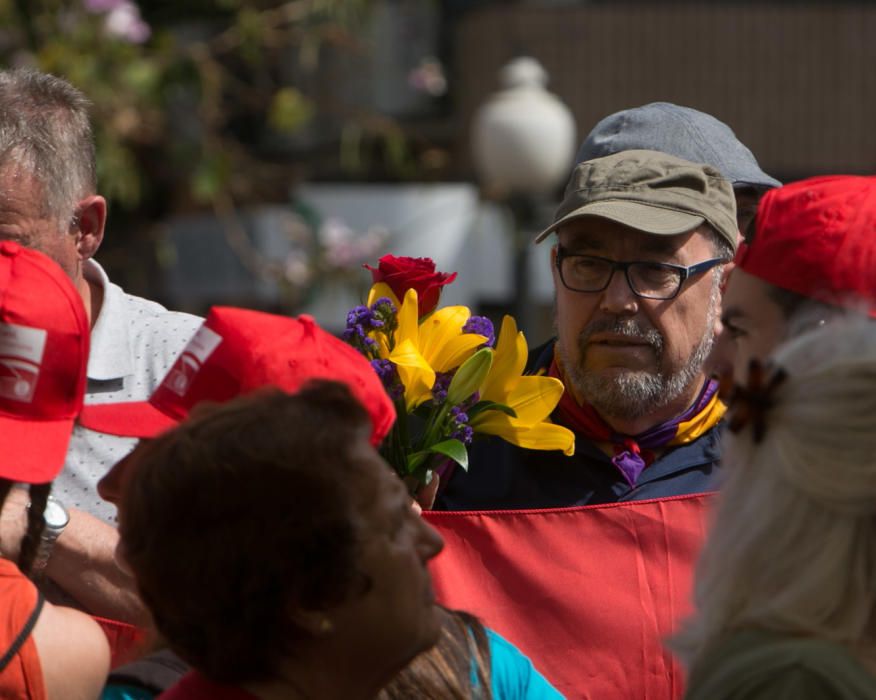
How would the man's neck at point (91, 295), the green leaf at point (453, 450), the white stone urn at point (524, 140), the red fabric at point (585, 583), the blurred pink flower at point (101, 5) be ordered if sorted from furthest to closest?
the white stone urn at point (524, 140) < the blurred pink flower at point (101, 5) < the man's neck at point (91, 295) < the red fabric at point (585, 583) < the green leaf at point (453, 450)

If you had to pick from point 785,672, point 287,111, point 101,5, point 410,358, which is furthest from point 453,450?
point 287,111

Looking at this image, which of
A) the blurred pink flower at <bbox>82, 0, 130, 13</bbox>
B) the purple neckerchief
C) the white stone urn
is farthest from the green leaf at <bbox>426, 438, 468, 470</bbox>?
the white stone urn

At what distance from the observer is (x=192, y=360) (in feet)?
7.54

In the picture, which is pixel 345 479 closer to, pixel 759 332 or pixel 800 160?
pixel 759 332

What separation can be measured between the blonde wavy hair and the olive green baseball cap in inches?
47.8

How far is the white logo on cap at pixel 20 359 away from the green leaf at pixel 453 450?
779 mm

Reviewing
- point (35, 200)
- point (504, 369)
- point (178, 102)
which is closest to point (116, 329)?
point (35, 200)

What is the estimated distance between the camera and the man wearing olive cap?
3.17 metres

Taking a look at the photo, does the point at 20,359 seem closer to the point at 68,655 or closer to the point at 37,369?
the point at 37,369

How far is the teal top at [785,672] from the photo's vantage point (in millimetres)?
1813

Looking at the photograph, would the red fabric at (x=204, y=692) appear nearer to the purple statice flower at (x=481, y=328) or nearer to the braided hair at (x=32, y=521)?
the braided hair at (x=32, y=521)

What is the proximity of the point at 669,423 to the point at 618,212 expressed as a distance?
0.47 m

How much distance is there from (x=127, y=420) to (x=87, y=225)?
1.06 metres

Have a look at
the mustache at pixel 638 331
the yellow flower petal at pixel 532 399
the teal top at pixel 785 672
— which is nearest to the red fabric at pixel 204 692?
the teal top at pixel 785 672
